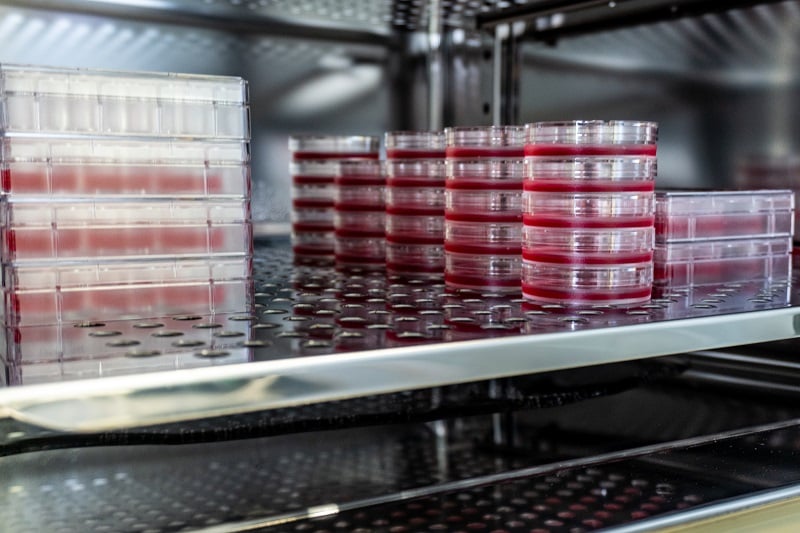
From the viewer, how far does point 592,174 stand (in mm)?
988

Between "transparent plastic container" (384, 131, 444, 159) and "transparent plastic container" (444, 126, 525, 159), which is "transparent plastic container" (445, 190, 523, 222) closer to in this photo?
"transparent plastic container" (444, 126, 525, 159)

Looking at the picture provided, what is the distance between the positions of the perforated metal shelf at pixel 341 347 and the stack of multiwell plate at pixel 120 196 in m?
0.07

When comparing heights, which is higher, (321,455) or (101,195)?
(101,195)

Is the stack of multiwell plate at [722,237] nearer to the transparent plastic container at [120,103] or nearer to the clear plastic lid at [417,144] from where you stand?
the clear plastic lid at [417,144]

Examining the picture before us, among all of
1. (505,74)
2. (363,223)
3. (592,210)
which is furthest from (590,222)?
(505,74)

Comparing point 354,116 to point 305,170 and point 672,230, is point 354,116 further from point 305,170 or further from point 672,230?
point 672,230

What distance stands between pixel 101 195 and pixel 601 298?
0.61 meters

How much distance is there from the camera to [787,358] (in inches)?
55.2

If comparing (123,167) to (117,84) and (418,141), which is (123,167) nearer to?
(117,84)

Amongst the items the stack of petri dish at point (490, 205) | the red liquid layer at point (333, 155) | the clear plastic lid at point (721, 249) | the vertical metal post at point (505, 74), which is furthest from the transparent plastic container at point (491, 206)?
the vertical metal post at point (505, 74)

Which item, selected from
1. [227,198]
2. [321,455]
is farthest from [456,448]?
[227,198]

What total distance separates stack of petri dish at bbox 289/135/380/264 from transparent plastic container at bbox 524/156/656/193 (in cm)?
59

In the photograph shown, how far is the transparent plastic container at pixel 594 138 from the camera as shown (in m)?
0.99

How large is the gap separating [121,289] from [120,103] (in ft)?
0.73
